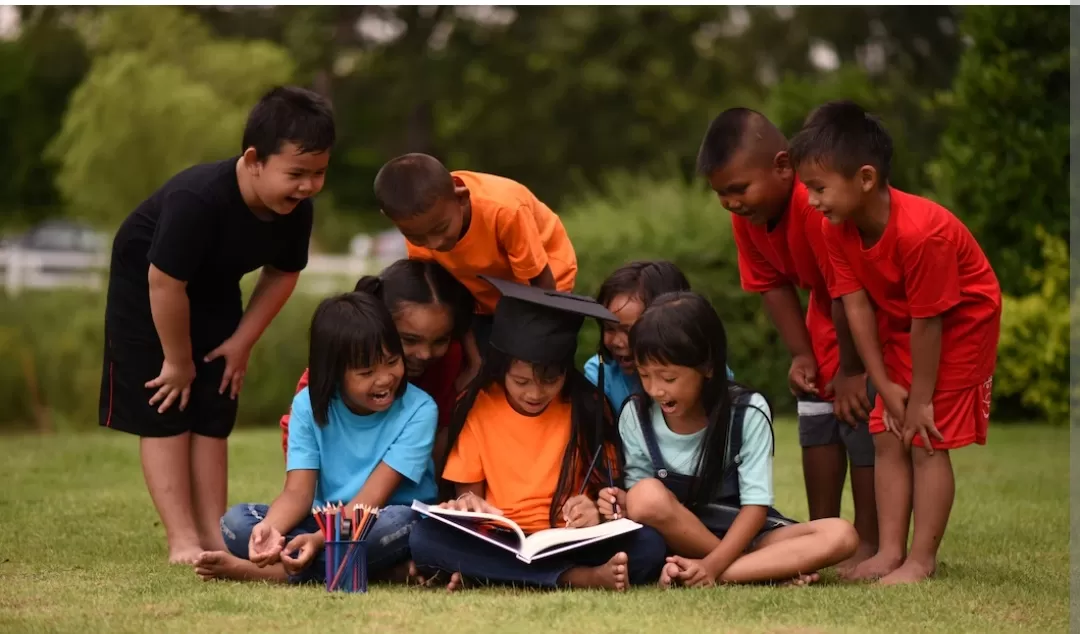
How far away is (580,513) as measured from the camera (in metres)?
4.44

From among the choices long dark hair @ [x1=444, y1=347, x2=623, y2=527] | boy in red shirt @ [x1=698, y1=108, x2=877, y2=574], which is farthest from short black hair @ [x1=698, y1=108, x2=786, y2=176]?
long dark hair @ [x1=444, y1=347, x2=623, y2=527]

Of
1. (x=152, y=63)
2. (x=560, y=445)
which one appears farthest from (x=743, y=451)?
(x=152, y=63)

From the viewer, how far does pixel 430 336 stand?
4949 mm

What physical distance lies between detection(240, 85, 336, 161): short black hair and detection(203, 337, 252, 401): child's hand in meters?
A: 0.79

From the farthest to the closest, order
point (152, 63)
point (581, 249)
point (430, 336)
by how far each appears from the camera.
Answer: point (152, 63)
point (581, 249)
point (430, 336)

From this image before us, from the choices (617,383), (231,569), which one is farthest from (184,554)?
(617,383)

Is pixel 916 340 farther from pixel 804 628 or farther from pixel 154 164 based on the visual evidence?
pixel 154 164

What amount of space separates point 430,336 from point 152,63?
21293 millimetres

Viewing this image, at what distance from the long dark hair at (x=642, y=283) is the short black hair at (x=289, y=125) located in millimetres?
1174

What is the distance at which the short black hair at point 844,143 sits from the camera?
14.4 feet

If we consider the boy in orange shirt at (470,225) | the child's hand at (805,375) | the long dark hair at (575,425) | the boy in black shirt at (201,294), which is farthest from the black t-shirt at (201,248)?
the child's hand at (805,375)

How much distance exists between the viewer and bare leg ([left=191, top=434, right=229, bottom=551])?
5215 millimetres

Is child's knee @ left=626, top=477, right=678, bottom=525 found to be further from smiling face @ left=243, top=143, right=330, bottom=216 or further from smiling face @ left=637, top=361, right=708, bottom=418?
smiling face @ left=243, top=143, right=330, bottom=216

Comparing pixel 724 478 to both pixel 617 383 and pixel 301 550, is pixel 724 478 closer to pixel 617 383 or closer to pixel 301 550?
pixel 617 383
